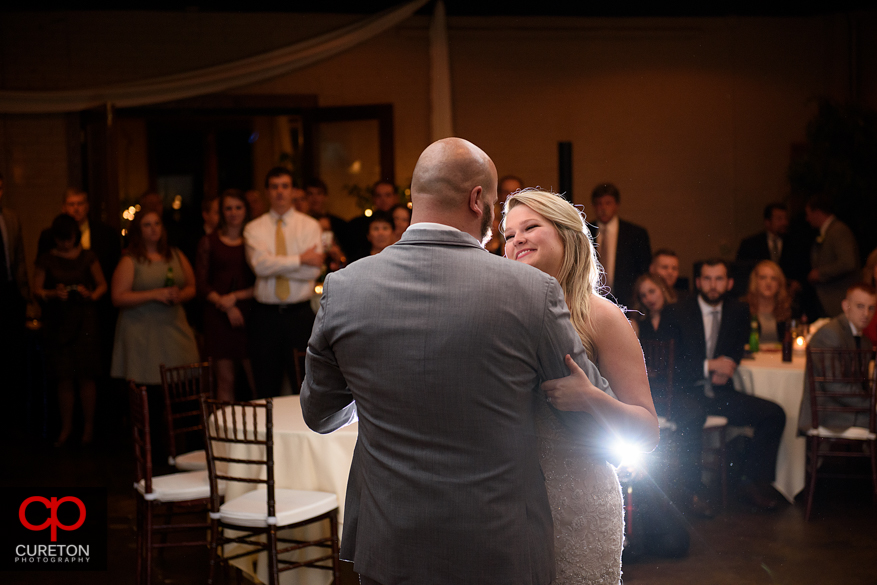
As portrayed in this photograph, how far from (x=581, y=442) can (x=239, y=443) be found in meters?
1.95

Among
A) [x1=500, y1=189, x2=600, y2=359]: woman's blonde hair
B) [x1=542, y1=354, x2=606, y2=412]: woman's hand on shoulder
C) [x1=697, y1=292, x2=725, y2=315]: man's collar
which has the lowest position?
[x1=697, y1=292, x2=725, y2=315]: man's collar

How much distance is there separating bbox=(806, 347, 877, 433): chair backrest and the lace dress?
3.07 m

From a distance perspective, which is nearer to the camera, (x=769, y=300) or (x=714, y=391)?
(x=714, y=391)

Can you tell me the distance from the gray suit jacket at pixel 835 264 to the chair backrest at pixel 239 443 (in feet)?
16.3

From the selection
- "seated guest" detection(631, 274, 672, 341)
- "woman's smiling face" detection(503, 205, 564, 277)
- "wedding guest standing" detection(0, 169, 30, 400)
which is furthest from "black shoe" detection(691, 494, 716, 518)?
"wedding guest standing" detection(0, 169, 30, 400)

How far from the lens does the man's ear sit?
1.57 m

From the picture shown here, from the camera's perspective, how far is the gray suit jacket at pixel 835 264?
22.0 ft

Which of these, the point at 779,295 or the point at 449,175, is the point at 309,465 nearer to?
the point at 449,175

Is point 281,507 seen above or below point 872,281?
below

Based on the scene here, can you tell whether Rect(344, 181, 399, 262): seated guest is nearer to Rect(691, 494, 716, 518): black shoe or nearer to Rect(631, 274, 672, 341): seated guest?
Rect(631, 274, 672, 341): seated guest

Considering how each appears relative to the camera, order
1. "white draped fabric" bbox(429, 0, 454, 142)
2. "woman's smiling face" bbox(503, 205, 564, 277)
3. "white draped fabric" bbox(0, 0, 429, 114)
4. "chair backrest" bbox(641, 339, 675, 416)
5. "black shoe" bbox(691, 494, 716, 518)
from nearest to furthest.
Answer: "woman's smiling face" bbox(503, 205, 564, 277)
"chair backrest" bbox(641, 339, 675, 416)
"black shoe" bbox(691, 494, 716, 518)
"white draped fabric" bbox(0, 0, 429, 114)
"white draped fabric" bbox(429, 0, 454, 142)

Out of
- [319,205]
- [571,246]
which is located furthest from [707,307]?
[571,246]

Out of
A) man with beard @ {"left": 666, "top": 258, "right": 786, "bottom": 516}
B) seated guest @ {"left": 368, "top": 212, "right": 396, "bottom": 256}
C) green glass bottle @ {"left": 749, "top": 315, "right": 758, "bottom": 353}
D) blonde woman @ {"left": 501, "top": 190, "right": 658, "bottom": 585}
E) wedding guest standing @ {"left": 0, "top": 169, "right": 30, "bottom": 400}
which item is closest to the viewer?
blonde woman @ {"left": 501, "top": 190, "right": 658, "bottom": 585}

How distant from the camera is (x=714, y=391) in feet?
16.0
